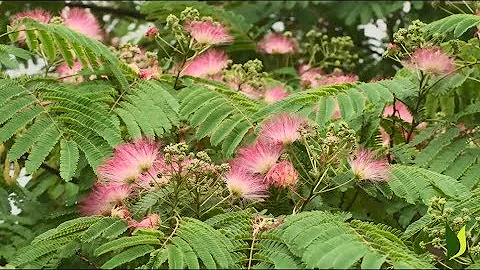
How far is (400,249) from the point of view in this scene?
113 inches

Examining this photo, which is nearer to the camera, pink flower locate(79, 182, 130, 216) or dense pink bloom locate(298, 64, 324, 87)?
pink flower locate(79, 182, 130, 216)

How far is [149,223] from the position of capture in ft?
10.2

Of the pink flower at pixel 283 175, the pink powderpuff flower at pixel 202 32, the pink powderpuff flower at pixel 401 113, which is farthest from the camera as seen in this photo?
the pink powderpuff flower at pixel 401 113

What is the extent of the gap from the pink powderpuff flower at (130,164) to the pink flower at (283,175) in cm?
41

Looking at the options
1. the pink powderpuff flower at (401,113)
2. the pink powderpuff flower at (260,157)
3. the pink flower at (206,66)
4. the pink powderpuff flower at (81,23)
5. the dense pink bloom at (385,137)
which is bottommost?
the dense pink bloom at (385,137)

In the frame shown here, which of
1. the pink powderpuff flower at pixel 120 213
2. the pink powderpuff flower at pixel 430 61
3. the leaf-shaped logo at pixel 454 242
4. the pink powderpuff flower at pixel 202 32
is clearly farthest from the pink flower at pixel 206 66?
the leaf-shaped logo at pixel 454 242

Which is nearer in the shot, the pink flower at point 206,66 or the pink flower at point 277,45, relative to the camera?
the pink flower at point 206,66

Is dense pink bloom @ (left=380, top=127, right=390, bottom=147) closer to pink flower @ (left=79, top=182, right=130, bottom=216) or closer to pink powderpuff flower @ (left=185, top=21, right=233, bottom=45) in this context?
pink powderpuff flower @ (left=185, top=21, right=233, bottom=45)

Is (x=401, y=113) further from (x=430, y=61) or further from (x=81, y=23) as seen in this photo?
(x=81, y=23)

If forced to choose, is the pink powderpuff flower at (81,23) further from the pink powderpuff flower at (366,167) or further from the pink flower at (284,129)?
the pink powderpuff flower at (366,167)

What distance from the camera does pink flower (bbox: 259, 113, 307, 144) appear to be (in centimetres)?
355

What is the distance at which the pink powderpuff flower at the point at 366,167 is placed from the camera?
3.48 m

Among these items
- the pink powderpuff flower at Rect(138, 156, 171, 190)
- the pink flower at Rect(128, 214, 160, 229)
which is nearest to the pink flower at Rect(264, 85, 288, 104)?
the pink powderpuff flower at Rect(138, 156, 171, 190)

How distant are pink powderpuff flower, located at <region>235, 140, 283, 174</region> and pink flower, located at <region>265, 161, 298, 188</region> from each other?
3 cm
